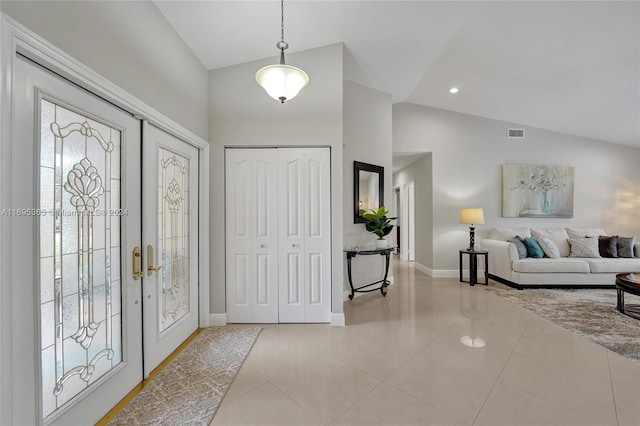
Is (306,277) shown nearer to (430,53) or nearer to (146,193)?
(146,193)

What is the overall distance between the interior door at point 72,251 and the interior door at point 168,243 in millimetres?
109

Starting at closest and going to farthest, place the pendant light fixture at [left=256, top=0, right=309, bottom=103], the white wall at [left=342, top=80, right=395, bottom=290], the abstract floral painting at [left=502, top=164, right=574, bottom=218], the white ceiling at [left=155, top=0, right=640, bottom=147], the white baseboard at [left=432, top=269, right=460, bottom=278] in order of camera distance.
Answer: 1. the pendant light fixture at [left=256, top=0, right=309, bottom=103]
2. the white ceiling at [left=155, top=0, right=640, bottom=147]
3. the white wall at [left=342, top=80, right=395, bottom=290]
4. the abstract floral painting at [left=502, top=164, right=574, bottom=218]
5. the white baseboard at [left=432, top=269, right=460, bottom=278]

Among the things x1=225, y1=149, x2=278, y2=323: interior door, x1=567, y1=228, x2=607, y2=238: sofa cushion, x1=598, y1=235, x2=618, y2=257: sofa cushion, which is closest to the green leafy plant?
x1=225, y1=149, x2=278, y2=323: interior door

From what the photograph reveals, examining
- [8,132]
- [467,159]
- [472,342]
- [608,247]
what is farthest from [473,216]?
[8,132]

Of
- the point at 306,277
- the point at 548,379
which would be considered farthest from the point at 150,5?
the point at 548,379

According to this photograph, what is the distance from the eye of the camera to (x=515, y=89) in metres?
4.54

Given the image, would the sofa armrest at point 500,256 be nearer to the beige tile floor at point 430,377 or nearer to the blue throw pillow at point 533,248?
the blue throw pillow at point 533,248

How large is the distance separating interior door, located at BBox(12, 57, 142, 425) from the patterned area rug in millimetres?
4217

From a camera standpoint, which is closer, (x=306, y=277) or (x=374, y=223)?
(x=306, y=277)

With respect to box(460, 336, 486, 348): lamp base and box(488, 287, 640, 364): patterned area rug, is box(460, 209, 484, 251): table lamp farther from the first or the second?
box(460, 336, 486, 348): lamp base

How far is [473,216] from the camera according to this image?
521cm

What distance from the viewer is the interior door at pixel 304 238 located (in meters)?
3.27

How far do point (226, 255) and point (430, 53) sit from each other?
379 centimetres

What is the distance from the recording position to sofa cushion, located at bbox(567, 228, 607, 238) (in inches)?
211
